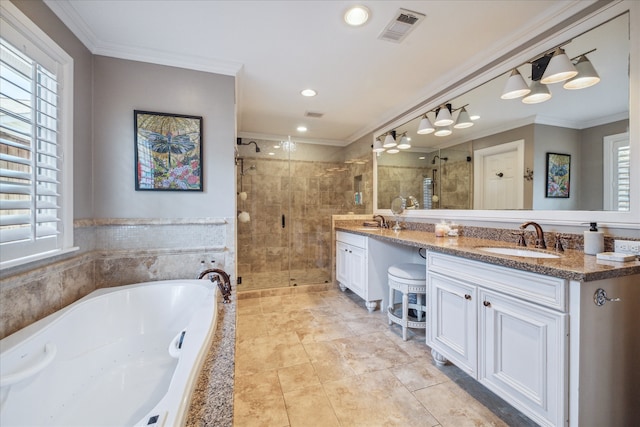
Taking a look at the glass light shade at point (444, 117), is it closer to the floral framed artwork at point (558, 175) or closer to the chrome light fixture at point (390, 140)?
the chrome light fixture at point (390, 140)

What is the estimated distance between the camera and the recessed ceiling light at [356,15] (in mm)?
1599

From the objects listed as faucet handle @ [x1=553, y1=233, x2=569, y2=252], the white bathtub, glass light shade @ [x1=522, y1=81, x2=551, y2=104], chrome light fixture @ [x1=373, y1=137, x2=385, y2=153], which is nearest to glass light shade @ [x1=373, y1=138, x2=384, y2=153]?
chrome light fixture @ [x1=373, y1=137, x2=385, y2=153]

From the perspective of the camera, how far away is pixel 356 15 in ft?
5.42

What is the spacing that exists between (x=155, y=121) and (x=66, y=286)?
51.9 inches

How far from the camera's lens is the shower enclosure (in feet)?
13.2

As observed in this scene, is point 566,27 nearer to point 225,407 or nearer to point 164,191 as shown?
point 225,407

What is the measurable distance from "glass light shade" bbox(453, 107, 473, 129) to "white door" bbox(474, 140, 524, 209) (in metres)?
0.26

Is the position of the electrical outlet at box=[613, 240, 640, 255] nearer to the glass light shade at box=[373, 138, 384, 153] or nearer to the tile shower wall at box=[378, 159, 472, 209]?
the tile shower wall at box=[378, 159, 472, 209]

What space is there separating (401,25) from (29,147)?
2.26 meters

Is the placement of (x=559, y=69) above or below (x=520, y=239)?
above

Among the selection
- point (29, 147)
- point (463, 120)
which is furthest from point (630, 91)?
point (29, 147)

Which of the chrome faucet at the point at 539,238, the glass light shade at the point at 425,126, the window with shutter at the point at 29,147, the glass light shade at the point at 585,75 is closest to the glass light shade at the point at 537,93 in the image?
the glass light shade at the point at 585,75

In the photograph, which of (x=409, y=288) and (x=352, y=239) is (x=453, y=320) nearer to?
(x=409, y=288)

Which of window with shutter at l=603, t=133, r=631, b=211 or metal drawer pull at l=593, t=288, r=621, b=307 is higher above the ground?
window with shutter at l=603, t=133, r=631, b=211
